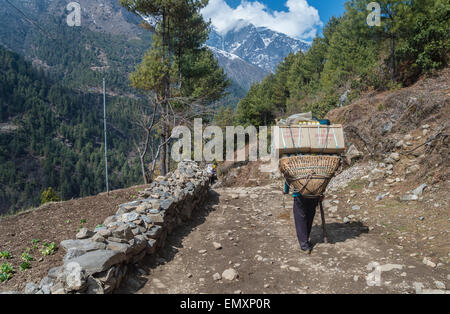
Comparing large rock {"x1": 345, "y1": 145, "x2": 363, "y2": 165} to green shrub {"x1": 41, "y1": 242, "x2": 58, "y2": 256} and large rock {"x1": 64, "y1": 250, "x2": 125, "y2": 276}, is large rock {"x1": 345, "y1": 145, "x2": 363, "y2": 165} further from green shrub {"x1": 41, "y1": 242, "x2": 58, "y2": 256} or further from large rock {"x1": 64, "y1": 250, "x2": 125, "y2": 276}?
green shrub {"x1": 41, "y1": 242, "x2": 58, "y2": 256}

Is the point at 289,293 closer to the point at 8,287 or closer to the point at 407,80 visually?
the point at 8,287

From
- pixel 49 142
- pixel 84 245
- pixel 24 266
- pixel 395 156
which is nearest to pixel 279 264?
pixel 84 245

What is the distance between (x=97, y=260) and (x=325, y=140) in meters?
3.33

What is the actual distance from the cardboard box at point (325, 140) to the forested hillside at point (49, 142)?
83681 millimetres

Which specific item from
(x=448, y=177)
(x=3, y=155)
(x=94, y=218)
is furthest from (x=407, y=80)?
(x=3, y=155)

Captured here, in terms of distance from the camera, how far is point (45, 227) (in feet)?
20.0

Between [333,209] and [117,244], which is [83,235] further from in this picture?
[333,209]

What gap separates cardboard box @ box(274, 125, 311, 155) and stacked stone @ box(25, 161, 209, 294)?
225 centimetres

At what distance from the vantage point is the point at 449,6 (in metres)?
11.3

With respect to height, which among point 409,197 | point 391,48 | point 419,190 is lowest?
point 409,197

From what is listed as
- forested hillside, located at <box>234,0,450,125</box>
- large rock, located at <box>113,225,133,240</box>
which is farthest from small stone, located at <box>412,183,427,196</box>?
Answer: forested hillside, located at <box>234,0,450,125</box>

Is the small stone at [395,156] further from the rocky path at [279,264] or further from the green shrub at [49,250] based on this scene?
the green shrub at [49,250]

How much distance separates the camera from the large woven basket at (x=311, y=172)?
4.17 metres

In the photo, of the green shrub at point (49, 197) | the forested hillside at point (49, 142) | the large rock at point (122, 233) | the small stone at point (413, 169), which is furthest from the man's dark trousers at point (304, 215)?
the forested hillside at point (49, 142)
